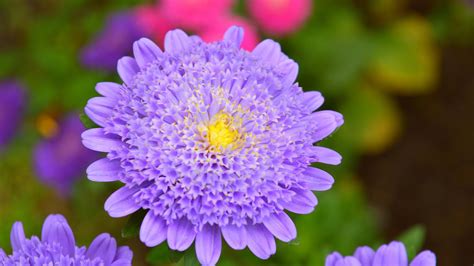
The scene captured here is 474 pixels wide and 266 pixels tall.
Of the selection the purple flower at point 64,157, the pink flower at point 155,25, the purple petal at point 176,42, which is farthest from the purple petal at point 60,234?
the pink flower at point 155,25

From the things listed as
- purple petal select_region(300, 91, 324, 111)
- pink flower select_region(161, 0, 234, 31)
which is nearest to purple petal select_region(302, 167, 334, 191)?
purple petal select_region(300, 91, 324, 111)

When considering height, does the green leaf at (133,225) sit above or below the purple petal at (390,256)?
above

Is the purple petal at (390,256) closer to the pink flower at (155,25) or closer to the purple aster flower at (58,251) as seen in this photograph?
the purple aster flower at (58,251)

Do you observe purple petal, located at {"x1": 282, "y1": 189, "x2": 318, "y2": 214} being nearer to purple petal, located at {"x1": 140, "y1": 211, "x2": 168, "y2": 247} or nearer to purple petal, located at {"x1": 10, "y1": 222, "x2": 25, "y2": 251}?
purple petal, located at {"x1": 140, "y1": 211, "x2": 168, "y2": 247}

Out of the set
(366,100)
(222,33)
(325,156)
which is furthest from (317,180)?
(366,100)

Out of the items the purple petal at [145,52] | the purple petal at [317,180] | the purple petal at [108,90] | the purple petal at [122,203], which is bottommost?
the purple petal at [122,203]

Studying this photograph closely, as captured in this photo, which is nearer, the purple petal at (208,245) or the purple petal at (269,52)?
the purple petal at (208,245)

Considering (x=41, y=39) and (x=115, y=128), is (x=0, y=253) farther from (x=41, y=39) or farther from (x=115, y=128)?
(x=41, y=39)
